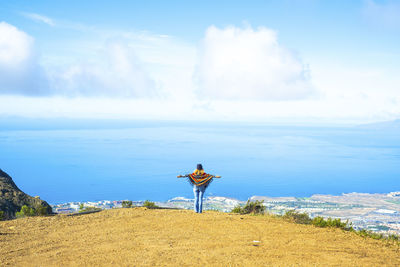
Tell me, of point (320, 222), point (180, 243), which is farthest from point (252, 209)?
point (180, 243)

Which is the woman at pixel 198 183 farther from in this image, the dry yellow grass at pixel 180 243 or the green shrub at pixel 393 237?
the green shrub at pixel 393 237

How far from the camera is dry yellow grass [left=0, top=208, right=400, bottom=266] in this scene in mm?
7066

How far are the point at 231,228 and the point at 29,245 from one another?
5541 millimetres

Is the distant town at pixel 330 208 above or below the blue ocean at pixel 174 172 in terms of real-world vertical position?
below

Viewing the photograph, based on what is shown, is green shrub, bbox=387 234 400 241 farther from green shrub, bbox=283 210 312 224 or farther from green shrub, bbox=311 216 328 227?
green shrub, bbox=283 210 312 224

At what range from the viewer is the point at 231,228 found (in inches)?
378

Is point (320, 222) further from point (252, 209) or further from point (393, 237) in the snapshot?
point (252, 209)

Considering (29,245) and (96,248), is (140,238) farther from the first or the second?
(29,245)

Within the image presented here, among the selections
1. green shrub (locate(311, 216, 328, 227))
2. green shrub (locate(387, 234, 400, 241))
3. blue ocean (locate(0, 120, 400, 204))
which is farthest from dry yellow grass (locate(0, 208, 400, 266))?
blue ocean (locate(0, 120, 400, 204))

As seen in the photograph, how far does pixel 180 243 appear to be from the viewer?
8.22 meters

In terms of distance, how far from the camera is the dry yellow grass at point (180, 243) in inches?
278

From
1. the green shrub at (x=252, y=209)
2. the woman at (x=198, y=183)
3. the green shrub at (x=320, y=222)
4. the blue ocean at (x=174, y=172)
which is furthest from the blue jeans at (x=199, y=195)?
the blue ocean at (x=174, y=172)

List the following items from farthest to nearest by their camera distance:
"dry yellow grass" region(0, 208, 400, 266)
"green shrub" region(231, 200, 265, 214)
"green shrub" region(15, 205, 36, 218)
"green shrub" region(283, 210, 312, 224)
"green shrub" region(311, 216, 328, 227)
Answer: "green shrub" region(231, 200, 265, 214) < "green shrub" region(15, 205, 36, 218) < "green shrub" region(283, 210, 312, 224) < "green shrub" region(311, 216, 328, 227) < "dry yellow grass" region(0, 208, 400, 266)

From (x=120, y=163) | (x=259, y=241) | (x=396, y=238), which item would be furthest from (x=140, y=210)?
(x=120, y=163)
